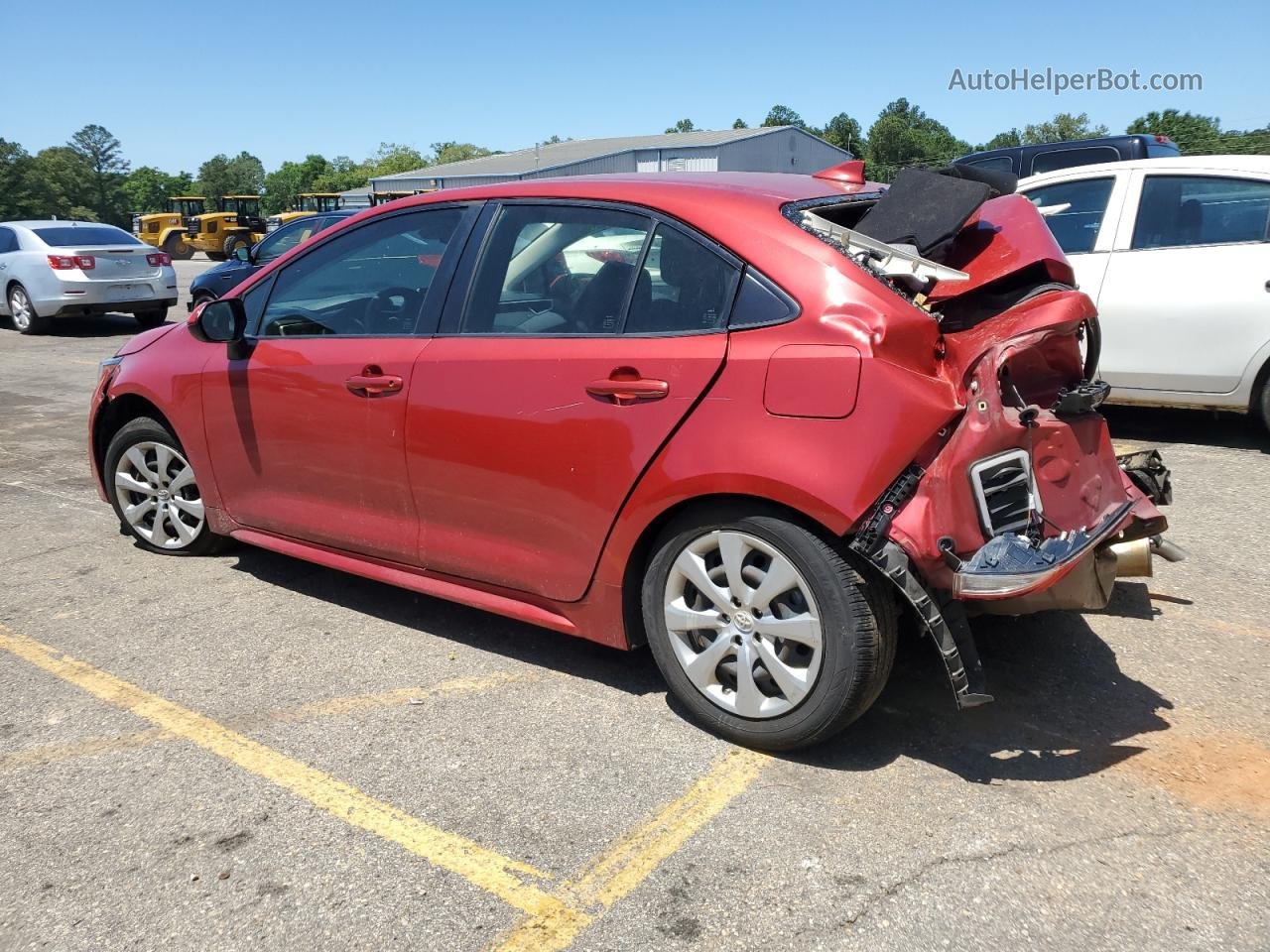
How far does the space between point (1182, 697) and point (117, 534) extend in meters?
5.13

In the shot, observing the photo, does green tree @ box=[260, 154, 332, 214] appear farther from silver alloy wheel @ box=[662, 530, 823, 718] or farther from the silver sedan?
silver alloy wheel @ box=[662, 530, 823, 718]

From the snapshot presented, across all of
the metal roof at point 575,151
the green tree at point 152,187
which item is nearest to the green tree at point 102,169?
the green tree at point 152,187

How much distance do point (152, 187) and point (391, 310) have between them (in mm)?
147009

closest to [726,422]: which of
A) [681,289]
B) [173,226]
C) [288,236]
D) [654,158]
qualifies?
[681,289]

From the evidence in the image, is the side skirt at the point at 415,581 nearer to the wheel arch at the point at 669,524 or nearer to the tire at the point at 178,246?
the wheel arch at the point at 669,524

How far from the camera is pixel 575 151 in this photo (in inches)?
2501

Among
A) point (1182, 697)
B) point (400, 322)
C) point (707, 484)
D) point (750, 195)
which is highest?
point (750, 195)

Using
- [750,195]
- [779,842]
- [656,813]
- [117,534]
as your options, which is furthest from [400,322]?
[117,534]

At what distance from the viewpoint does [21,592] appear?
15.8 ft

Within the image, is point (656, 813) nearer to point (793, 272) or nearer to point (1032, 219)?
point (793, 272)

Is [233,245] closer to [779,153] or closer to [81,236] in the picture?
[81,236]

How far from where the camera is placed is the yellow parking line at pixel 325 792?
267 centimetres

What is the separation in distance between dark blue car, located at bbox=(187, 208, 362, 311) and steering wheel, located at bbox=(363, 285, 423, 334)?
9848 mm

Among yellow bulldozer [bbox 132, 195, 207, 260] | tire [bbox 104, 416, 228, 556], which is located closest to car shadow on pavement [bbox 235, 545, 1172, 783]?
tire [bbox 104, 416, 228, 556]
